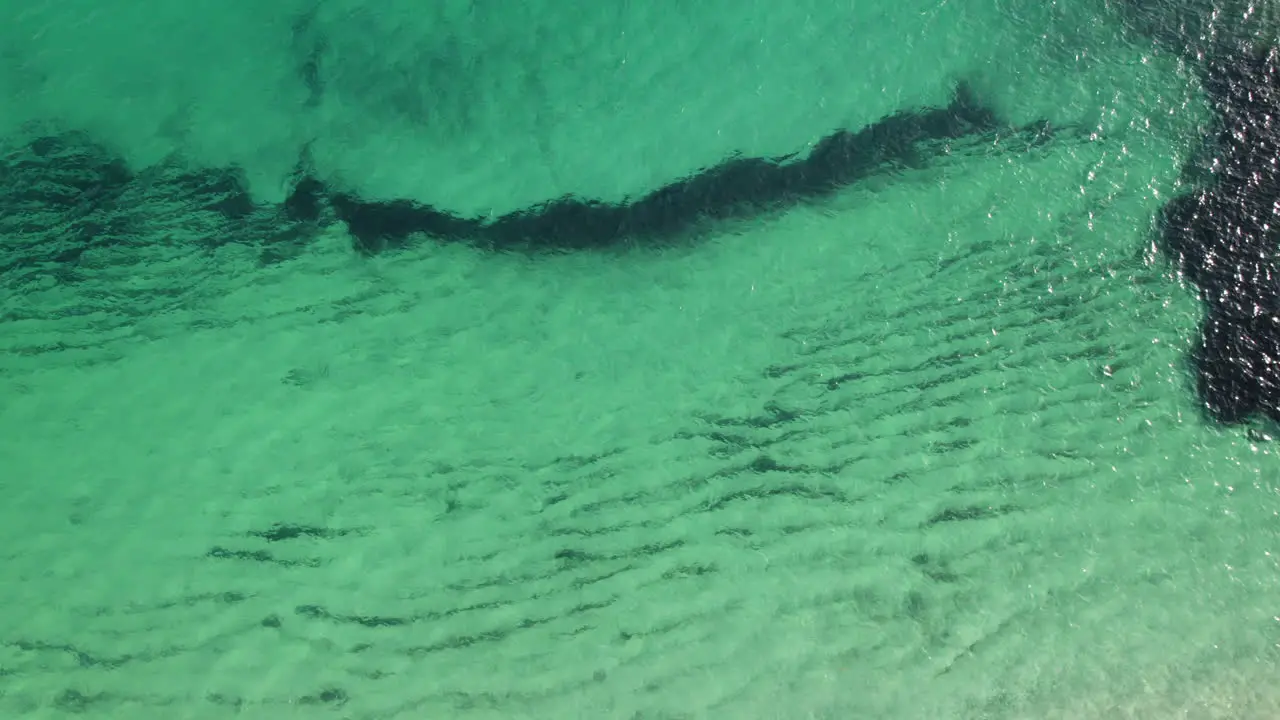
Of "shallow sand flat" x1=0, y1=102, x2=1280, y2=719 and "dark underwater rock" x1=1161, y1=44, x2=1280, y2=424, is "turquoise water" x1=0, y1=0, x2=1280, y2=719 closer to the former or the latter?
"shallow sand flat" x1=0, y1=102, x2=1280, y2=719

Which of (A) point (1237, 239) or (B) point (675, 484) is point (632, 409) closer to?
(B) point (675, 484)

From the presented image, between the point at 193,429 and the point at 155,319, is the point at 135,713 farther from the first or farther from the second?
the point at 155,319

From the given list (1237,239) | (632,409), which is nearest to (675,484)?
(632,409)

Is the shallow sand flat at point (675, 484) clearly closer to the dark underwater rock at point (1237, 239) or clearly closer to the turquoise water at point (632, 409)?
the turquoise water at point (632, 409)

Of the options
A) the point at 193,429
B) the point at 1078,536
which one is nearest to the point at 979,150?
the point at 1078,536

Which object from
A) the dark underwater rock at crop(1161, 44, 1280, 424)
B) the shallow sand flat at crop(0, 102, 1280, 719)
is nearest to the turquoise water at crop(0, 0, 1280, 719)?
the shallow sand flat at crop(0, 102, 1280, 719)

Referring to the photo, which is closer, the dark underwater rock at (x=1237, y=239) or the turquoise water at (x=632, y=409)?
the turquoise water at (x=632, y=409)

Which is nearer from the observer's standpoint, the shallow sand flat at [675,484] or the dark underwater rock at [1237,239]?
the shallow sand flat at [675,484]

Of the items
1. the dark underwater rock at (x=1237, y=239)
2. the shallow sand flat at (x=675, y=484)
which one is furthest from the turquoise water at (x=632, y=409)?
the dark underwater rock at (x=1237, y=239)
